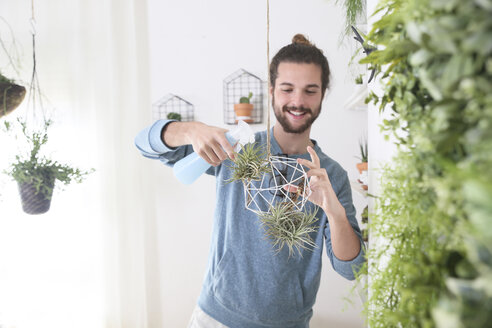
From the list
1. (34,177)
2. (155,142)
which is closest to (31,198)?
(34,177)

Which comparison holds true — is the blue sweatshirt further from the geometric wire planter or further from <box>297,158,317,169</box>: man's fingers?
<box>297,158,317,169</box>: man's fingers

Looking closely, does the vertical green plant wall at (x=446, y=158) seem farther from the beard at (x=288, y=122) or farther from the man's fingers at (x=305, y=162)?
the beard at (x=288, y=122)

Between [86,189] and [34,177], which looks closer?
[34,177]

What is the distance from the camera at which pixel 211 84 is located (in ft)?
6.75

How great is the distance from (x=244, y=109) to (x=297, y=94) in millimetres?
784

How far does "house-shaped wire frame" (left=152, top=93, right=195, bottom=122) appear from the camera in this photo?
2072 millimetres

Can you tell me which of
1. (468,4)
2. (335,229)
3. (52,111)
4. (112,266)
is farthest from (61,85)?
(468,4)

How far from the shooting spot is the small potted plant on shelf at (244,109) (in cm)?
189

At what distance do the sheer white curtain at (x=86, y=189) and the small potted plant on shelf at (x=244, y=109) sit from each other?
626 millimetres

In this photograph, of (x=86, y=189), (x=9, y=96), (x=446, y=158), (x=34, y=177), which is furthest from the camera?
(x=86, y=189)

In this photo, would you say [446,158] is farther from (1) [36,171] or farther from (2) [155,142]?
(1) [36,171]

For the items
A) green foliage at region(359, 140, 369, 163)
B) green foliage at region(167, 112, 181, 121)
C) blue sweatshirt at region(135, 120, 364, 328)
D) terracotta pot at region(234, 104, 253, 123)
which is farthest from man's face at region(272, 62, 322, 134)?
green foliage at region(167, 112, 181, 121)

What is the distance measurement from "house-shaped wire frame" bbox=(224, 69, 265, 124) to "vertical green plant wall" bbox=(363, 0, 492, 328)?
1716mm

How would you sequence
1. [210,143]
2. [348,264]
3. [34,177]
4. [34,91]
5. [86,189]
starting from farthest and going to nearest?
[86,189] → [34,91] → [34,177] → [348,264] → [210,143]
